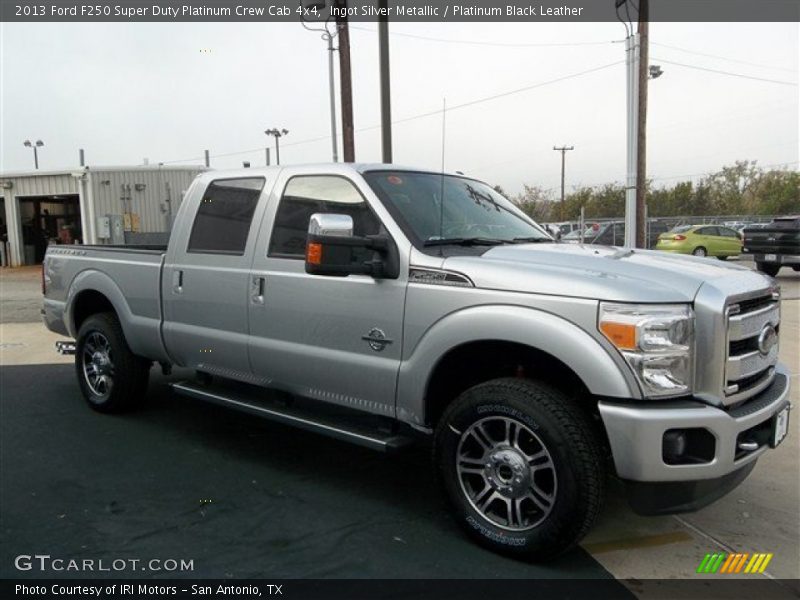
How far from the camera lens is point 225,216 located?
4766mm

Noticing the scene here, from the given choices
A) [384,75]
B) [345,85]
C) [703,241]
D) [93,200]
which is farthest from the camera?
[703,241]

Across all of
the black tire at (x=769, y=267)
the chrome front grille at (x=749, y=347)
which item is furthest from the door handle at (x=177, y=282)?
the black tire at (x=769, y=267)

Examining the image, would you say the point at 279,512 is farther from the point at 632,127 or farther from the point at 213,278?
the point at 632,127

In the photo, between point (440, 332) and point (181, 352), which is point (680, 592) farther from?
point (181, 352)

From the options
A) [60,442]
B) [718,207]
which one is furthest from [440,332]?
[718,207]

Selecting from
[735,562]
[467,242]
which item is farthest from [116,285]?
[735,562]

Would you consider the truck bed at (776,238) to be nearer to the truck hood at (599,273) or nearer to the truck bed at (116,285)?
the truck hood at (599,273)

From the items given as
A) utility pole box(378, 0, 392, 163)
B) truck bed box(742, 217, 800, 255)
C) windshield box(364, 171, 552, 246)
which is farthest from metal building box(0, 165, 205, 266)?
windshield box(364, 171, 552, 246)

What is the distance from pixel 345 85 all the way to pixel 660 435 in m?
11.8

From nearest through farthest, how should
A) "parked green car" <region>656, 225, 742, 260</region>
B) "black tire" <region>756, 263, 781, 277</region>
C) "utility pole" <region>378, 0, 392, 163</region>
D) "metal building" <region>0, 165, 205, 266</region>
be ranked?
"utility pole" <region>378, 0, 392, 163</region> < "black tire" <region>756, 263, 781, 277</region> < "parked green car" <region>656, 225, 742, 260</region> < "metal building" <region>0, 165, 205, 266</region>

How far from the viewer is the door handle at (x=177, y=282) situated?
16.0ft

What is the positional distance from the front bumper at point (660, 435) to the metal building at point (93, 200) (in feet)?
71.6

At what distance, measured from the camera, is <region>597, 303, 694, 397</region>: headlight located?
2.88 meters

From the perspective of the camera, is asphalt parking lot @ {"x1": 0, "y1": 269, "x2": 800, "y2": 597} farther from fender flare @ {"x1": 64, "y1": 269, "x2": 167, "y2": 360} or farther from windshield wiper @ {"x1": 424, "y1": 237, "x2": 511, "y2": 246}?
windshield wiper @ {"x1": 424, "y1": 237, "x2": 511, "y2": 246}
